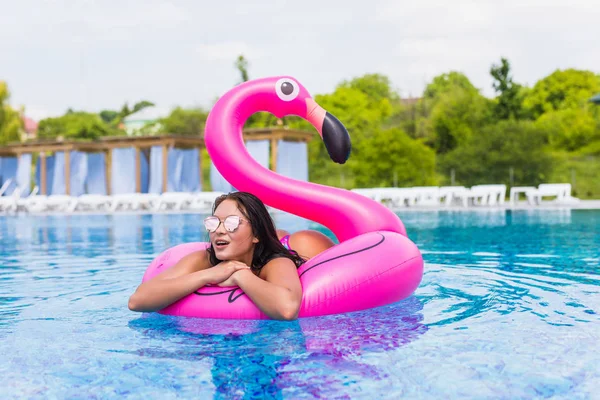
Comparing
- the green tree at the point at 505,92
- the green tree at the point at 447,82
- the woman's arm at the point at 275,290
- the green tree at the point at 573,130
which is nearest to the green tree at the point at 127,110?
the green tree at the point at 447,82

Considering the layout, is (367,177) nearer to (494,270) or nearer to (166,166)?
(166,166)

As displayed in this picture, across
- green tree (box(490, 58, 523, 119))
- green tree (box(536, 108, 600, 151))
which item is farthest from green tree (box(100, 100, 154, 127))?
green tree (box(536, 108, 600, 151))

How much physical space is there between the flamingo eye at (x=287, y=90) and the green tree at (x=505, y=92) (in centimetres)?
2910

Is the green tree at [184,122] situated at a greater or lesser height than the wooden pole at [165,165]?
greater

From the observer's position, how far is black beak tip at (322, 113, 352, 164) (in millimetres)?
4121

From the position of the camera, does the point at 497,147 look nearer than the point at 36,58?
Yes

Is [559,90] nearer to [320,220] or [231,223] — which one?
[320,220]

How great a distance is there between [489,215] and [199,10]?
20.6 m

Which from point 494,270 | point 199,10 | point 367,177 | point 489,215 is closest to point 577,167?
point 367,177

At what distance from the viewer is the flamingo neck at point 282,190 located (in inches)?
171

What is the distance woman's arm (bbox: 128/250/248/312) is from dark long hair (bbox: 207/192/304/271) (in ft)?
0.54

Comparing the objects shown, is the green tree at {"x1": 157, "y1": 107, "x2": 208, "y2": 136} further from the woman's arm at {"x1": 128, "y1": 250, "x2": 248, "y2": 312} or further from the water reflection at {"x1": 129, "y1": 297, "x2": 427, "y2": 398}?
the water reflection at {"x1": 129, "y1": 297, "x2": 427, "y2": 398}

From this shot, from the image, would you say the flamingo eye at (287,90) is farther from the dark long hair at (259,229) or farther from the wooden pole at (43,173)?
the wooden pole at (43,173)

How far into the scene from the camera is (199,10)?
101 feet
